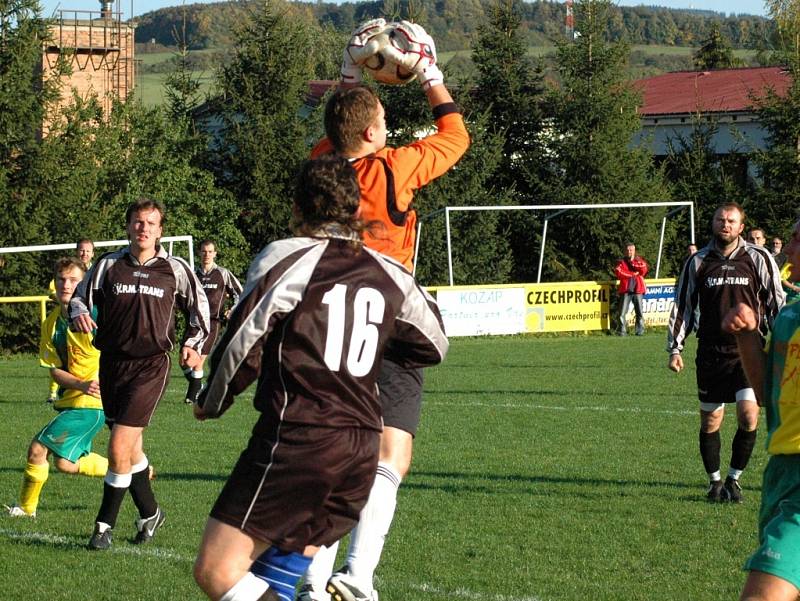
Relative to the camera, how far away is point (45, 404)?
1451 cm

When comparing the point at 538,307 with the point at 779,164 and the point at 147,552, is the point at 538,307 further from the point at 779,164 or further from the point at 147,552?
the point at 147,552

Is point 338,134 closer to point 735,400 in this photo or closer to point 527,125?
point 735,400

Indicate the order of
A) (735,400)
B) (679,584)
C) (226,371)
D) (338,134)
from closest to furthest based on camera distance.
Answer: (226,371), (338,134), (679,584), (735,400)

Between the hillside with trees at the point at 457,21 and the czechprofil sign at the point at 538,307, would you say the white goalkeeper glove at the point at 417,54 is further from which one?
the hillside with trees at the point at 457,21

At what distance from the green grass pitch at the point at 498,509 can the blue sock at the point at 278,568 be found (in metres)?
2.01

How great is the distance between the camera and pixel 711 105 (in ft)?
136

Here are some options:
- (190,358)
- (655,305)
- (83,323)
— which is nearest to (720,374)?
(190,358)

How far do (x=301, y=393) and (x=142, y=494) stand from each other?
12.2 ft

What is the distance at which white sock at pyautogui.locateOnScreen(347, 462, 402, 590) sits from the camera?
4.67 meters

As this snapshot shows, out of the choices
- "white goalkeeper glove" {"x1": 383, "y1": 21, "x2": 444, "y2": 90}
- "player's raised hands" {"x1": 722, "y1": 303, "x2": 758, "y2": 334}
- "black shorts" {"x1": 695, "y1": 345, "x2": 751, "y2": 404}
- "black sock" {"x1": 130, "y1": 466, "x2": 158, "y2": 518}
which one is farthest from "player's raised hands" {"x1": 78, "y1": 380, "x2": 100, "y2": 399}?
"player's raised hands" {"x1": 722, "y1": 303, "x2": 758, "y2": 334}

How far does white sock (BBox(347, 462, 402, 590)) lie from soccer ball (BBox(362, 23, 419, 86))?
1592 millimetres

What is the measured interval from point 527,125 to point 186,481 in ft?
83.3

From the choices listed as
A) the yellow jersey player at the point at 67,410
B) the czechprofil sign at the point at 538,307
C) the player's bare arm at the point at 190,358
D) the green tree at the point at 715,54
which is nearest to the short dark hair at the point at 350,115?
the player's bare arm at the point at 190,358

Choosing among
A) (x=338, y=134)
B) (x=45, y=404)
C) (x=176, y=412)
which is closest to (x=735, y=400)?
(x=338, y=134)
